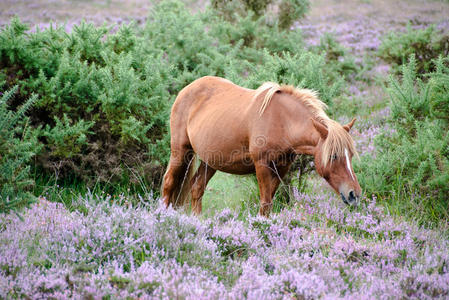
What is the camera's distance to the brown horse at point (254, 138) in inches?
173

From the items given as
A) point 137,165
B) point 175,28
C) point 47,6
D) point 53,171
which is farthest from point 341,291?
point 47,6

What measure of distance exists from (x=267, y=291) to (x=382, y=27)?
2133 cm

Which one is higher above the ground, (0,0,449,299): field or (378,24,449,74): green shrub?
(378,24,449,74): green shrub

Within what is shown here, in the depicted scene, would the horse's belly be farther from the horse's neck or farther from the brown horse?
the horse's neck

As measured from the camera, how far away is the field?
3475mm

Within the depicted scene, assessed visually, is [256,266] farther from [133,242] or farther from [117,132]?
[117,132]

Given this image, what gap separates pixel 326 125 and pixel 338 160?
403mm

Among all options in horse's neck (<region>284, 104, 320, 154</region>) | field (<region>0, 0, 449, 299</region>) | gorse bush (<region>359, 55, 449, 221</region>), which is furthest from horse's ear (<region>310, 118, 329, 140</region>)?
gorse bush (<region>359, 55, 449, 221</region>)

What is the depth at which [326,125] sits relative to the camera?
4.52 m

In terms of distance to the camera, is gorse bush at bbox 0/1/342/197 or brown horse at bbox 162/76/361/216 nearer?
brown horse at bbox 162/76/361/216

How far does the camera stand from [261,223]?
4.69 meters

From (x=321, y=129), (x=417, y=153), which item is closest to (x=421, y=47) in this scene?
(x=417, y=153)

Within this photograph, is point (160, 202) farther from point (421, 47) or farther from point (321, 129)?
point (421, 47)

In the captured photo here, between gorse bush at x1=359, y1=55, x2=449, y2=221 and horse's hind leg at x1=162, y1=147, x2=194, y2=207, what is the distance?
8.10ft
